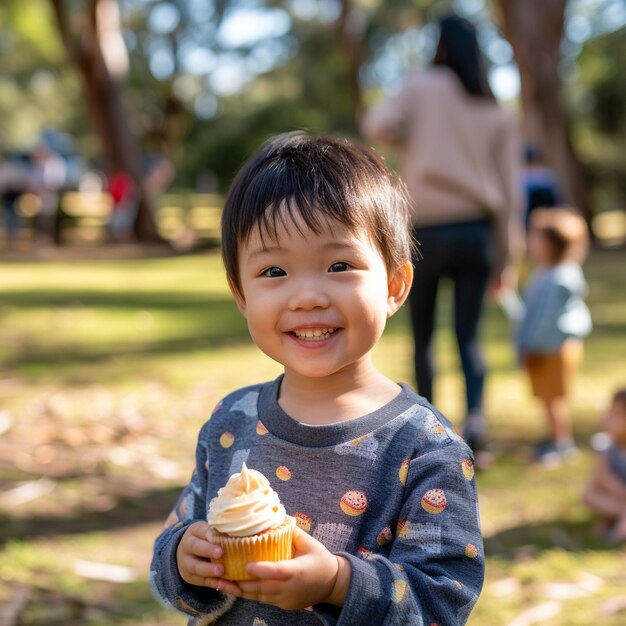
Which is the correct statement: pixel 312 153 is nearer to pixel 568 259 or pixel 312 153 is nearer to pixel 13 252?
pixel 568 259

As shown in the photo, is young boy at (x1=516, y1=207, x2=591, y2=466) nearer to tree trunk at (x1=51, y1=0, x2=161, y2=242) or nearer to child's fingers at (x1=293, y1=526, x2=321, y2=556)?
child's fingers at (x1=293, y1=526, x2=321, y2=556)

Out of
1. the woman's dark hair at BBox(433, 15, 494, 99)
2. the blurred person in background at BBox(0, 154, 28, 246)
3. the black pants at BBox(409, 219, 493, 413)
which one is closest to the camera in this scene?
the black pants at BBox(409, 219, 493, 413)

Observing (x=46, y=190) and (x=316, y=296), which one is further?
(x=46, y=190)

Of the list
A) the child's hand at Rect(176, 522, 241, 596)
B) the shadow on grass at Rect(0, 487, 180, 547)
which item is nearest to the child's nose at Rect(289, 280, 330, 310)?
the child's hand at Rect(176, 522, 241, 596)

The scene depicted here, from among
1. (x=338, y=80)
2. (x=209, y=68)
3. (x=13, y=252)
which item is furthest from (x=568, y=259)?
(x=209, y=68)

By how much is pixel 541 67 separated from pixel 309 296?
14.9 meters

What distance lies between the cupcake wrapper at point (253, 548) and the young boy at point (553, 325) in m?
4.28

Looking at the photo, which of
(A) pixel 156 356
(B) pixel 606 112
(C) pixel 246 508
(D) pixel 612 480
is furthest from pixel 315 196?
(B) pixel 606 112

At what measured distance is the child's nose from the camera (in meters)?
1.88

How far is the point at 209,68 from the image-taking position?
174 feet

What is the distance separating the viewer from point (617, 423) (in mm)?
4883

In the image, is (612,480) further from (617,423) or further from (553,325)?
(553,325)

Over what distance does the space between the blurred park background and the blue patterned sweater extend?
1.94 m

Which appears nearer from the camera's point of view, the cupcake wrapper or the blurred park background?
the cupcake wrapper
